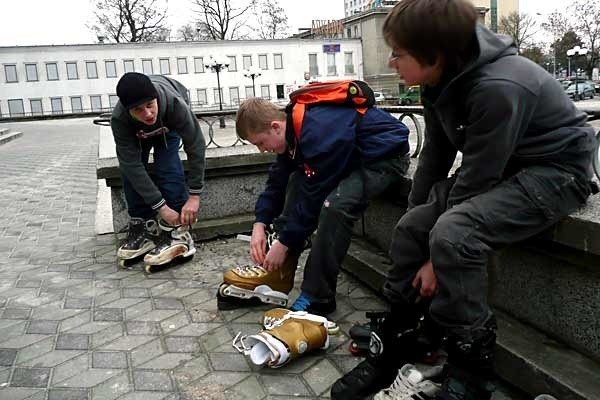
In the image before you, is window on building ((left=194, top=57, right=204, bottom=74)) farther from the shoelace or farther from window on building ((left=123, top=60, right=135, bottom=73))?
the shoelace

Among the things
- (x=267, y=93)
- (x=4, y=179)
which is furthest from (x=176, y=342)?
(x=267, y=93)

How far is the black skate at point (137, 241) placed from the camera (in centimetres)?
386

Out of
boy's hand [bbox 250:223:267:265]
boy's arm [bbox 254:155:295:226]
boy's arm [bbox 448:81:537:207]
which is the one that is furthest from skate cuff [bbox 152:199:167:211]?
boy's arm [bbox 448:81:537:207]

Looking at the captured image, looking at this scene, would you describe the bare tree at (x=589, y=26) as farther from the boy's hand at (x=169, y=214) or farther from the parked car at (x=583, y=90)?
the boy's hand at (x=169, y=214)

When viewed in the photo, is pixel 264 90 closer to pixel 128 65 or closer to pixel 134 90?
pixel 128 65

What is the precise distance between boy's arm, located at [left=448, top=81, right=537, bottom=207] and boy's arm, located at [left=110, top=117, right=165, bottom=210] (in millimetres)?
2398

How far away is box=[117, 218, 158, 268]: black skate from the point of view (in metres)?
3.86

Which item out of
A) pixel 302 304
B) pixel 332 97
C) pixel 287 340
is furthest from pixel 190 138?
pixel 287 340

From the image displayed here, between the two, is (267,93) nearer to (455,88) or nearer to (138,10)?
(138,10)

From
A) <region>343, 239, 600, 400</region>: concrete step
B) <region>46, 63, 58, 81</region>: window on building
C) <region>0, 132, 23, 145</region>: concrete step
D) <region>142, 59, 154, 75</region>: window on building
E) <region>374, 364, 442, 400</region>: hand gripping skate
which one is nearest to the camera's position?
<region>343, 239, 600, 400</region>: concrete step

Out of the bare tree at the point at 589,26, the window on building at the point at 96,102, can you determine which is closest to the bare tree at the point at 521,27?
the bare tree at the point at 589,26

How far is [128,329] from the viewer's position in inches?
113

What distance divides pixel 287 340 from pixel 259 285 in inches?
25.5

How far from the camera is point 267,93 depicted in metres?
55.4
